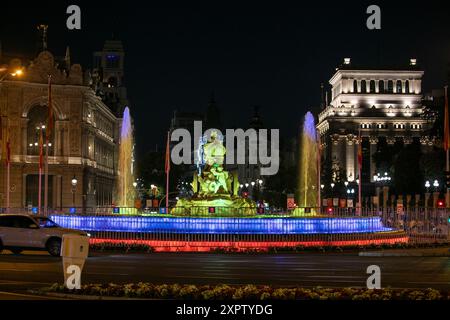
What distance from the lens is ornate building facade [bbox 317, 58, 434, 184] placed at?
151375 mm

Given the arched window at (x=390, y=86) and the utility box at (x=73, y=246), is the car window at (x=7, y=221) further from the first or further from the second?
the arched window at (x=390, y=86)

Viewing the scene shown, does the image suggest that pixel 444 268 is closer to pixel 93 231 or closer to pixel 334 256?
pixel 334 256

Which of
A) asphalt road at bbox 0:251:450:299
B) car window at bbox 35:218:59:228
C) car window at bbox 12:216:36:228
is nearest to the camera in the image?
asphalt road at bbox 0:251:450:299

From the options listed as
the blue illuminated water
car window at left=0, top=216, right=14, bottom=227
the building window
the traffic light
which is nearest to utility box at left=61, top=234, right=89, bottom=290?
car window at left=0, top=216, right=14, bottom=227

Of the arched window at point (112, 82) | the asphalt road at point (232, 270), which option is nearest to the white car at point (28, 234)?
the asphalt road at point (232, 270)

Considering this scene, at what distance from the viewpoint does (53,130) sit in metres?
79.6

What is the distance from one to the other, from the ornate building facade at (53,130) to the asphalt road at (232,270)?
161ft

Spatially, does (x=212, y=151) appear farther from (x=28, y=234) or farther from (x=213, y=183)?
(x=28, y=234)

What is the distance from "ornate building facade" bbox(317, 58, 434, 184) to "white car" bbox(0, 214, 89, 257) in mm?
119445

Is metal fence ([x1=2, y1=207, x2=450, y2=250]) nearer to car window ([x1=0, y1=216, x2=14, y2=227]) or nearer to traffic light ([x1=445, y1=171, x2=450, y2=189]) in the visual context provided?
traffic light ([x1=445, y1=171, x2=450, y2=189])

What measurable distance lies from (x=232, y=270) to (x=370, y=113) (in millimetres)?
133563

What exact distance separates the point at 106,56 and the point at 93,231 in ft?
340

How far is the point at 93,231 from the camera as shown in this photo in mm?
37219

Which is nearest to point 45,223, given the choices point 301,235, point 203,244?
point 203,244
